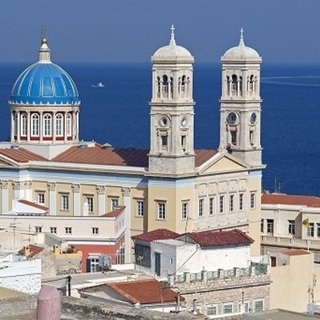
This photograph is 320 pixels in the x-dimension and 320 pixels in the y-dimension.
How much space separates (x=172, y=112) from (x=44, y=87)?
6646 millimetres

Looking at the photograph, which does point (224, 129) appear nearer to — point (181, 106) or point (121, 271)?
point (181, 106)

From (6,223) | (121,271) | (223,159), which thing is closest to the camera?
(121,271)

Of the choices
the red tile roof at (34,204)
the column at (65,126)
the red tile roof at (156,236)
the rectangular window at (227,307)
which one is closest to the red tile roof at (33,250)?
the red tile roof at (156,236)

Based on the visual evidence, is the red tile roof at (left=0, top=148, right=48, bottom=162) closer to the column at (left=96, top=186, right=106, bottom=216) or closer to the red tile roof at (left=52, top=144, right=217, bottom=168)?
the red tile roof at (left=52, top=144, right=217, bottom=168)

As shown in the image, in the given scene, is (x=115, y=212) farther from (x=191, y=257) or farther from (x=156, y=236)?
(x=191, y=257)

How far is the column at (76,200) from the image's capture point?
5397 centimetres

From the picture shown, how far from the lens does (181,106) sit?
51375 millimetres

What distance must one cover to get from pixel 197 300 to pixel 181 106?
14766 millimetres

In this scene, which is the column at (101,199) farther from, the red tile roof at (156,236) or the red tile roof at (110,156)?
Result: the red tile roof at (156,236)

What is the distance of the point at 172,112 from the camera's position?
5131cm

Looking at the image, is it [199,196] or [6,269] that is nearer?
[6,269]

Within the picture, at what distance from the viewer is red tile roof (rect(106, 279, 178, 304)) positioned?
1362 inches

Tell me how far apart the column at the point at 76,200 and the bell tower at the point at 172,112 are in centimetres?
352

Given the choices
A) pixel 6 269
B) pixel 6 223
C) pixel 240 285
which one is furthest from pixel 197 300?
pixel 6 223
